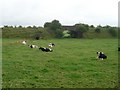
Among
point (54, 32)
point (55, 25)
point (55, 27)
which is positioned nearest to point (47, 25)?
point (55, 25)

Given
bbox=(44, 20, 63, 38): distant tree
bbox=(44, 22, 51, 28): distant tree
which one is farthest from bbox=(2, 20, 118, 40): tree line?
bbox=(44, 22, 51, 28): distant tree

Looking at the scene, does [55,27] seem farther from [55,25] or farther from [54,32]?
[54,32]

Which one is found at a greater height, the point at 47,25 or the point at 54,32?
the point at 47,25

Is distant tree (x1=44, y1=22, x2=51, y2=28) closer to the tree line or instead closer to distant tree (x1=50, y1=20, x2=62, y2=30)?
distant tree (x1=50, y1=20, x2=62, y2=30)

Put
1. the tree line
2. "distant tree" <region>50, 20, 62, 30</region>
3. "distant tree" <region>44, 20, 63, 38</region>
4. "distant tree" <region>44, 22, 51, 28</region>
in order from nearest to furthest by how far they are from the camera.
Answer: the tree line < "distant tree" <region>44, 20, 63, 38</region> < "distant tree" <region>50, 20, 62, 30</region> < "distant tree" <region>44, 22, 51, 28</region>

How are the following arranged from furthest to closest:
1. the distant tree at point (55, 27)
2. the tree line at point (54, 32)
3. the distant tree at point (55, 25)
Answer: the distant tree at point (55, 25) < the distant tree at point (55, 27) < the tree line at point (54, 32)

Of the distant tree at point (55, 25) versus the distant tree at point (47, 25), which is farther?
the distant tree at point (47, 25)

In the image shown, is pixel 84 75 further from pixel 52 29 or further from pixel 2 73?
pixel 52 29

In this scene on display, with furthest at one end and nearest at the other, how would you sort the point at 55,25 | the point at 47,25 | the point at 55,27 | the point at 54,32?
1. the point at 47,25
2. the point at 55,25
3. the point at 55,27
4. the point at 54,32

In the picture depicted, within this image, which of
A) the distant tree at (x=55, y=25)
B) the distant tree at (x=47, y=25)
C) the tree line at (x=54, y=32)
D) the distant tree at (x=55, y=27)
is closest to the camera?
the tree line at (x=54, y=32)

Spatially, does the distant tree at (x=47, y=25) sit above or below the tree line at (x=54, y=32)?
above

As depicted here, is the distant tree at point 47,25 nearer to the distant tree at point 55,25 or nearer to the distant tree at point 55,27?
the distant tree at point 55,27

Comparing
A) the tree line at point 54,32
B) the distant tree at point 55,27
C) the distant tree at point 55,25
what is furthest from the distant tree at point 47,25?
the tree line at point 54,32

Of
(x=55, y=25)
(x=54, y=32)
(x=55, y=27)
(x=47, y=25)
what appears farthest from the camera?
(x=47, y=25)
